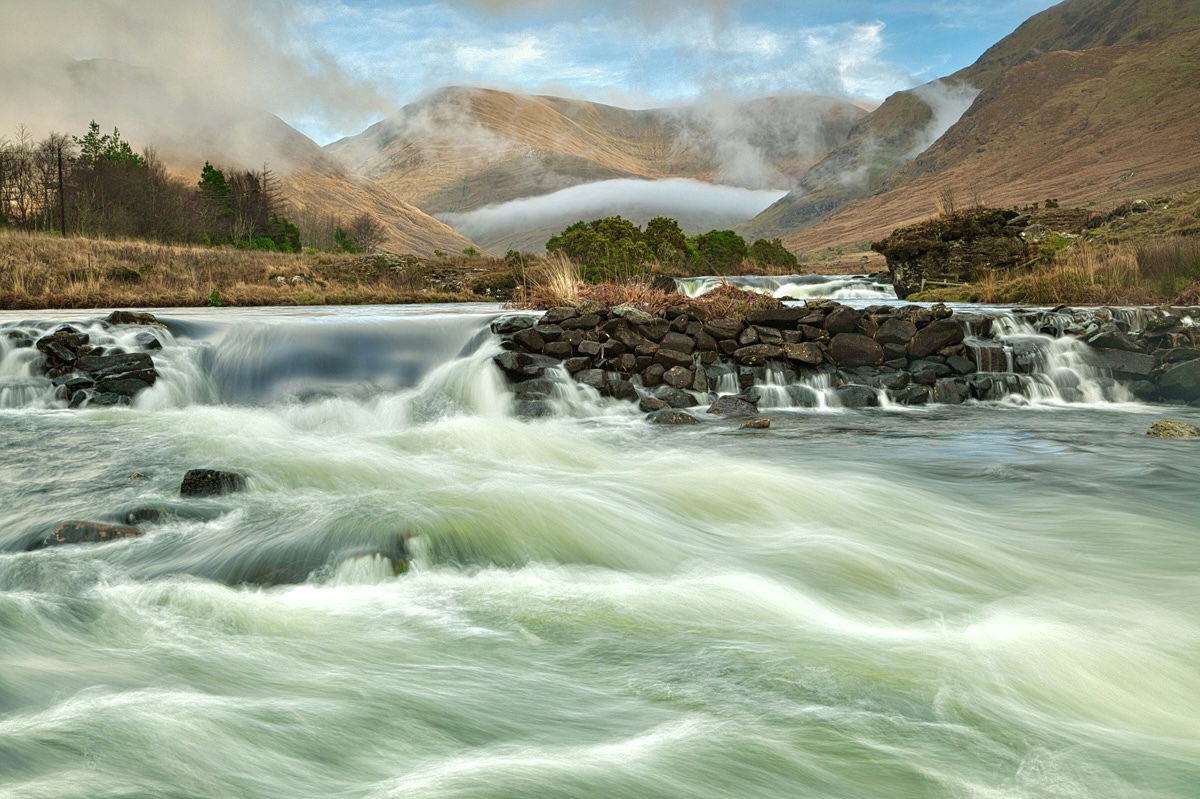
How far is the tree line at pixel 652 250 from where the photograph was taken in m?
28.8

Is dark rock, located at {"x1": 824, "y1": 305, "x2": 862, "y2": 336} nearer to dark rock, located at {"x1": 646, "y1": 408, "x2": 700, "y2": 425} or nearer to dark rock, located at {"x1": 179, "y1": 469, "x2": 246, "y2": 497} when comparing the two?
dark rock, located at {"x1": 646, "y1": 408, "x2": 700, "y2": 425}

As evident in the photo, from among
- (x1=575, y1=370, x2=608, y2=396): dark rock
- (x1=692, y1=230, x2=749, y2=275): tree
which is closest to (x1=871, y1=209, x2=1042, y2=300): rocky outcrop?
(x1=692, y1=230, x2=749, y2=275): tree

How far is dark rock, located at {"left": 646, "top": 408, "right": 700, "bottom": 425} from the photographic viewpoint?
41.0 ft

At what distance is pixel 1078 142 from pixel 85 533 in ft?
618

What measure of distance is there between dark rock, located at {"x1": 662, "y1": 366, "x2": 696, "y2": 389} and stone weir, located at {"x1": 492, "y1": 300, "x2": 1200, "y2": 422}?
19mm

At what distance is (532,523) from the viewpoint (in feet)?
22.7

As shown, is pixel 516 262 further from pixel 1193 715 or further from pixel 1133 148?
pixel 1133 148

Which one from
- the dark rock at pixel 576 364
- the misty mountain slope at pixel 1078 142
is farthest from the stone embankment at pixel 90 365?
the misty mountain slope at pixel 1078 142

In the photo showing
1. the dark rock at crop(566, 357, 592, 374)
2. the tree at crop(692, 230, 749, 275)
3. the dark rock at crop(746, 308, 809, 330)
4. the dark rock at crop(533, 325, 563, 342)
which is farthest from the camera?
the tree at crop(692, 230, 749, 275)

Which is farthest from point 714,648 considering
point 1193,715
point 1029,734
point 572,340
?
point 572,340

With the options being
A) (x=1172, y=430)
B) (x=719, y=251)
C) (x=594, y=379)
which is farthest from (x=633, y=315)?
(x=719, y=251)

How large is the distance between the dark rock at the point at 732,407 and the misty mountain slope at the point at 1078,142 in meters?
115

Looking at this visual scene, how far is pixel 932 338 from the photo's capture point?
15219 millimetres

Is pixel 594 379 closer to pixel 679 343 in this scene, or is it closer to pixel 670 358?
pixel 670 358
